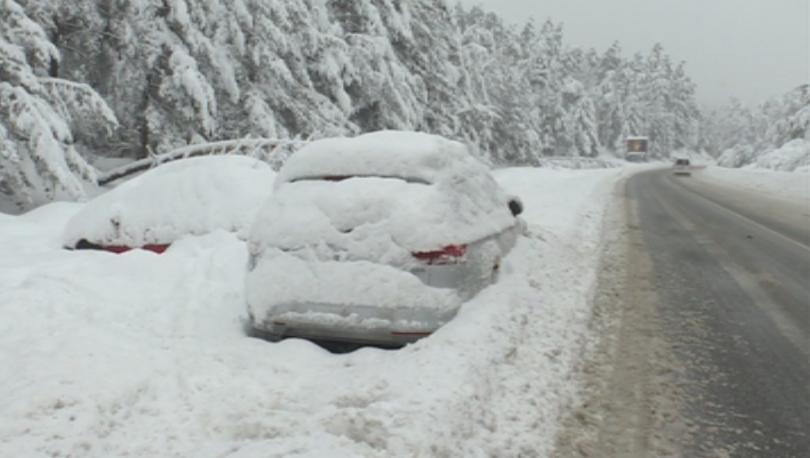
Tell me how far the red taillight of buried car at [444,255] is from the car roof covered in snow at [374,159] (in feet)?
2.17

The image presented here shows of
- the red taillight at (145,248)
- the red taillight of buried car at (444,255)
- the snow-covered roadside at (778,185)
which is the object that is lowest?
the snow-covered roadside at (778,185)

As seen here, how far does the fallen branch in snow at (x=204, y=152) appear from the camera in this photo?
14.0 m

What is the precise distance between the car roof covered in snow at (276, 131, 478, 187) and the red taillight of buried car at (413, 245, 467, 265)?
662 millimetres

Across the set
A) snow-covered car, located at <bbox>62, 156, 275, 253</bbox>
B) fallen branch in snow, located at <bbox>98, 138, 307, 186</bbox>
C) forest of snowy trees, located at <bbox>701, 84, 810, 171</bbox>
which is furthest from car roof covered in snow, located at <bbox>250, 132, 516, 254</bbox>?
forest of snowy trees, located at <bbox>701, 84, 810, 171</bbox>

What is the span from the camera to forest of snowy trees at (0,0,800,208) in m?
10.8

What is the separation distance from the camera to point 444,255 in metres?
4.77

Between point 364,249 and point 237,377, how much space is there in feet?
4.32

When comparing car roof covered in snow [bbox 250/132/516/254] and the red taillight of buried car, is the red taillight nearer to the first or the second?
car roof covered in snow [bbox 250/132/516/254]

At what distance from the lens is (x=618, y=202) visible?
1923cm

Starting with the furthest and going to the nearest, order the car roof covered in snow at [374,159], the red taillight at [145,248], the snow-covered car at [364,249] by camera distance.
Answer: the red taillight at [145,248] → the car roof covered in snow at [374,159] → the snow-covered car at [364,249]

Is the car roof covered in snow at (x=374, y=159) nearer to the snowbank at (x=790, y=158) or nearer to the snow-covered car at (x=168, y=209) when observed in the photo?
the snow-covered car at (x=168, y=209)

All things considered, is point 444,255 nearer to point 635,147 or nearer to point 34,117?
point 34,117

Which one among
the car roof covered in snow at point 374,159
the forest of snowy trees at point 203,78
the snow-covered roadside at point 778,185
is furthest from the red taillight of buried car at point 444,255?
the snow-covered roadside at point 778,185

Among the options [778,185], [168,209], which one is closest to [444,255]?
[168,209]
